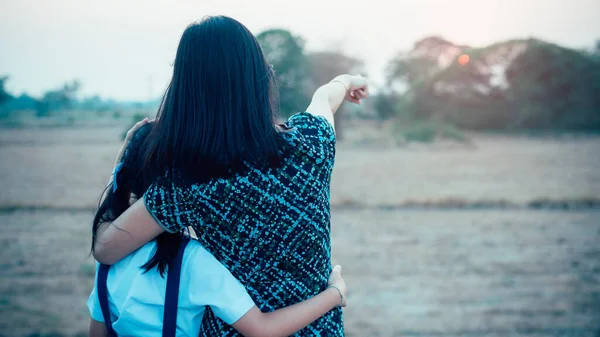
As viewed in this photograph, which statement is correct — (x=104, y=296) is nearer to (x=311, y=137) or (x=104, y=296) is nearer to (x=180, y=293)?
(x=180, y=293)

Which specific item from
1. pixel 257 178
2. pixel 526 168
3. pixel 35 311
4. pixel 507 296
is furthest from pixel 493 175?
pixel 257 178

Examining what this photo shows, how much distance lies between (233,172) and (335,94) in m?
0.55

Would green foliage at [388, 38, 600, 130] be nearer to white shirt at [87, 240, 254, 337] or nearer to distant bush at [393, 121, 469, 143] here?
distant bush at [393, 121, 469, 143]

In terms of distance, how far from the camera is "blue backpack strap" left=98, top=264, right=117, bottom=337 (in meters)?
1.09

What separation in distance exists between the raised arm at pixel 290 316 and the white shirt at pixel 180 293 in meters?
0.03

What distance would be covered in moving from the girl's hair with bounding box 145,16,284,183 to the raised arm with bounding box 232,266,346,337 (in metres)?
0.33

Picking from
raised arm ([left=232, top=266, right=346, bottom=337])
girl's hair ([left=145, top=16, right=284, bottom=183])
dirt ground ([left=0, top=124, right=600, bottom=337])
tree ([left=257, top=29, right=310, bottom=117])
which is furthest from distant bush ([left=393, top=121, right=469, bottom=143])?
girl's hair ([left=145, top=16, right=284, bottom=183])

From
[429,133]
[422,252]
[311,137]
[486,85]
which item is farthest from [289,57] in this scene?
[311,137]

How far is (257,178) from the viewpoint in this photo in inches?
40.8

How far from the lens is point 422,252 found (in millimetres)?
4625

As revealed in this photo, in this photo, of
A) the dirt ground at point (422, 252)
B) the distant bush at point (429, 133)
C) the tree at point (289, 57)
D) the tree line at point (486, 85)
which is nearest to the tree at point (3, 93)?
the tree line at point (486, 85)

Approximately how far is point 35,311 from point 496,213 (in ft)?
16.5

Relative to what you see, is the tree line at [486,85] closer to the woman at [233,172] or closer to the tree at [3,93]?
the tree at [3,93]

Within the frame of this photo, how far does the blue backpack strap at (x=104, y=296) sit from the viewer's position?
1086 millimetres
